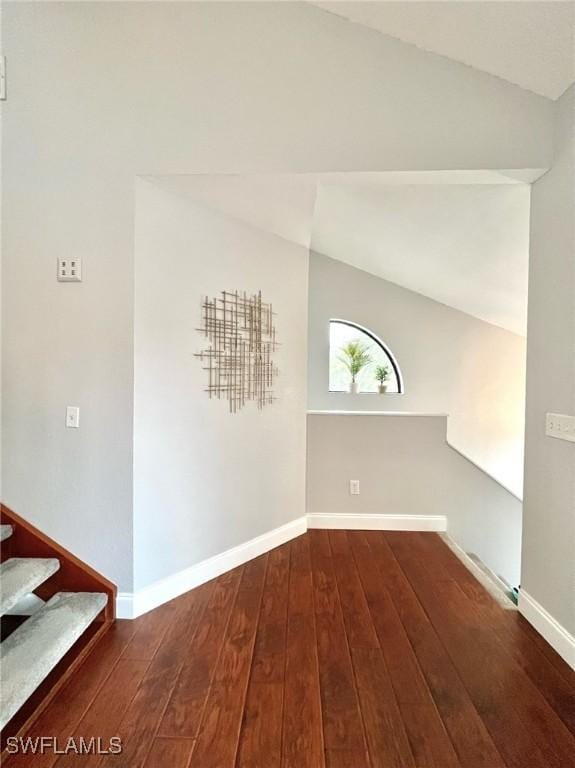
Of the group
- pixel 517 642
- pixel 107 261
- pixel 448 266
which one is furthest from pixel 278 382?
pixel 517 642

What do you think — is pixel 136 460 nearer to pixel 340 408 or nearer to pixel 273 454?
pixel 273 454

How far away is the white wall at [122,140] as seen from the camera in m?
2.09

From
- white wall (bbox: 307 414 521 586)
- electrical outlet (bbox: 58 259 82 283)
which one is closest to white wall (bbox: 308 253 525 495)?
white wall (bbox: 307 414 521 586)

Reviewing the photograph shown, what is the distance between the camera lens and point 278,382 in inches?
123

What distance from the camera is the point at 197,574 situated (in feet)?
8.24

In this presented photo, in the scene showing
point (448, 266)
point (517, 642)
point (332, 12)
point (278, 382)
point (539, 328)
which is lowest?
point (517, 642)

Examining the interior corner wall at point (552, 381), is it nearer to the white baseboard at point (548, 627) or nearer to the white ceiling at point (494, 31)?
the white baseboard at point (548, 627)

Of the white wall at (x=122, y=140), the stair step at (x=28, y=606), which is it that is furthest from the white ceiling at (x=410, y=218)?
the stair step at (x=28, y=606)

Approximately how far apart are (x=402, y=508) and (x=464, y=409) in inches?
62.1

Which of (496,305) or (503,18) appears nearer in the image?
(503,18)

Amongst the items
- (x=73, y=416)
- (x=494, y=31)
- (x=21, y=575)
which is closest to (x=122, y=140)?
(x=73, y=416)

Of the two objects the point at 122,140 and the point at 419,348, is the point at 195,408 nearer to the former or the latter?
the point at 122,140

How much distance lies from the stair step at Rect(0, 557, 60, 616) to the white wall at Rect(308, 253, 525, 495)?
290cm

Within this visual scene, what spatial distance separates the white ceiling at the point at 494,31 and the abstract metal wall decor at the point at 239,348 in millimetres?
1594
